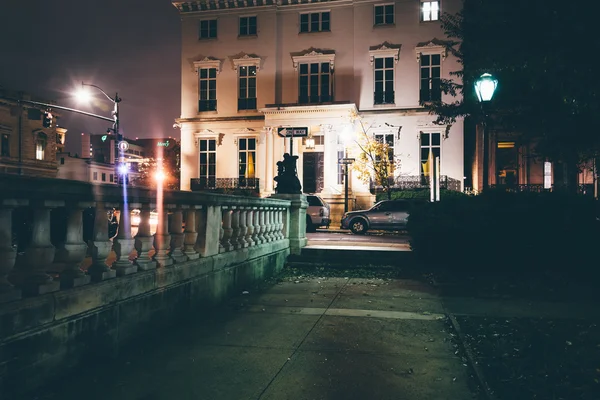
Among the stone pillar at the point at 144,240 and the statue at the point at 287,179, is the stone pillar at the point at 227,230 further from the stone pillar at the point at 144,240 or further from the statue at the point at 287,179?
the statue at the point at 287,179

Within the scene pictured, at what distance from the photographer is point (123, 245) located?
4633 mm

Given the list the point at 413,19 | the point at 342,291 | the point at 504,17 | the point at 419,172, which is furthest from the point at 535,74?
the point at 413,19

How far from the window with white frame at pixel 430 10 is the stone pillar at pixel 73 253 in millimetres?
31495

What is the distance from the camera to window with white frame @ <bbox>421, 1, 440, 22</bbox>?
30484 mm

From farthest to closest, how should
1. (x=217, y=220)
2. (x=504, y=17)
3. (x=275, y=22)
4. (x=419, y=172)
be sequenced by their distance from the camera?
(x=275, y=22), (x=419, y=172), (x=504, y=17), (x=217, y=220)

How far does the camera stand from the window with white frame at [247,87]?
111 ft

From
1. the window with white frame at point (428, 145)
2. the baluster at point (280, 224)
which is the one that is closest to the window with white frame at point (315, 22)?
the window with white frame at point (428, 145)

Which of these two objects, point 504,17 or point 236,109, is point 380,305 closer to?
point 504,17

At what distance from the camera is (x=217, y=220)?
6.75 metres

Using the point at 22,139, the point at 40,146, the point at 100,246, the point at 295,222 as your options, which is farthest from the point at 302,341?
the point at 40,146

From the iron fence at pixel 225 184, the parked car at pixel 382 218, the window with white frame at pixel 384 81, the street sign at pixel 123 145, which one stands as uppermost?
the window with white frame at pixel 384 81

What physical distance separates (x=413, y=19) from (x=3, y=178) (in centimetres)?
3200

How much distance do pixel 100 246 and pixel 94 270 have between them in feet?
0.77

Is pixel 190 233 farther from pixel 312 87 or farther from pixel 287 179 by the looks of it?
pixel 312 87
